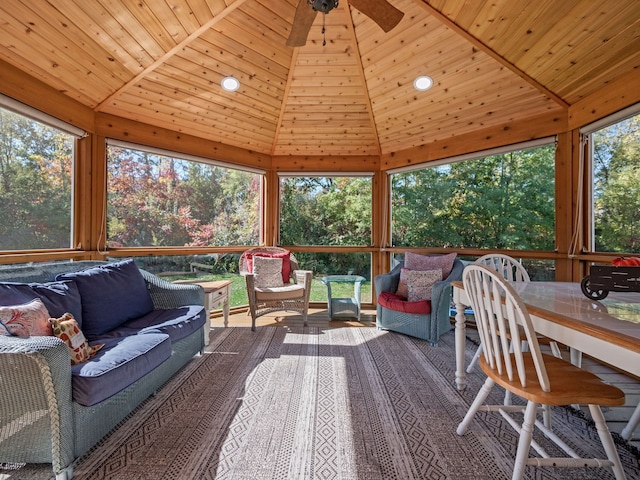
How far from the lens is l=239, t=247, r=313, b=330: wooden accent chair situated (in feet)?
11.8

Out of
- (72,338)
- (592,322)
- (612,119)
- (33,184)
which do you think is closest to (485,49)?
(612,119)

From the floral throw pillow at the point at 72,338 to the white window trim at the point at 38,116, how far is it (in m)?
1.87

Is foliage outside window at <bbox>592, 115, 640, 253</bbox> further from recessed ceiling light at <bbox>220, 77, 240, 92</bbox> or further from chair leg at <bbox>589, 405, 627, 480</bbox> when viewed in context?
recessed ceiling light at <bbox>220, 77, 240, 92</bbox>

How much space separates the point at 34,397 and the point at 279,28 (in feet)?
10.9

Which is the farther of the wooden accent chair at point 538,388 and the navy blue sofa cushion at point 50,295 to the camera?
the navy blue sofa cushion at point 50,295

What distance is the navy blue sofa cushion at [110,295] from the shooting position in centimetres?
213

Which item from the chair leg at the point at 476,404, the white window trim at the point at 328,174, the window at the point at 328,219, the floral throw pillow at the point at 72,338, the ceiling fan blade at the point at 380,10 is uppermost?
the ceiling fan blade at the point at 380,10

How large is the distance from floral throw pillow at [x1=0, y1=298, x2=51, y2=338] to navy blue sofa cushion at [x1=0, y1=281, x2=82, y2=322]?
0.27 feet

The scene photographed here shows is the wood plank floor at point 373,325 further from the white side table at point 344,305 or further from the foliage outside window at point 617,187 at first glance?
the foliage outside window at point 617,187

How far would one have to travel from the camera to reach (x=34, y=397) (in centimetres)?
135

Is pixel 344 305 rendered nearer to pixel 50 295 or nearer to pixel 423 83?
pixel 423 83

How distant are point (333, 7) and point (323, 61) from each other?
1603 mm

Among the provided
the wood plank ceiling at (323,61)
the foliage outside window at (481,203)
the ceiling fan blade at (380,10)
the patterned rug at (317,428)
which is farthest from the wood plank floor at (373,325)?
the ceiling fan blade at (380,10)

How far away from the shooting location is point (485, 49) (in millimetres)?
2859
